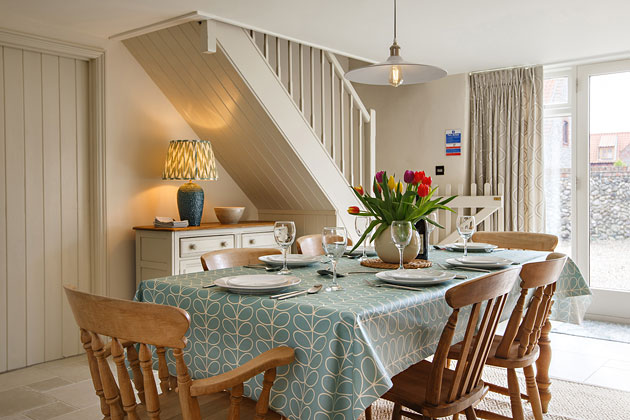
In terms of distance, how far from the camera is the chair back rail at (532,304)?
194 centimetres

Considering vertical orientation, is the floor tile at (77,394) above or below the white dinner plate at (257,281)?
below

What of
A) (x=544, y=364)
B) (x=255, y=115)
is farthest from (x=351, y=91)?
(x=544, y=364)

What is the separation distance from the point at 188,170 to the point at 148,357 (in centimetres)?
259

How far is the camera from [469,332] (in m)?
1.68

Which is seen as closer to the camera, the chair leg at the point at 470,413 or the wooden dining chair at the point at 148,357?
the wooden dining chair at the point at 148,357

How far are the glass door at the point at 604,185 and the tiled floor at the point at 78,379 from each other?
0.82 meters

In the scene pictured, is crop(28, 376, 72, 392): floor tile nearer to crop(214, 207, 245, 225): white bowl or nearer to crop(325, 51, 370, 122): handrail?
crop(214, 207, 245, 225): white bowl

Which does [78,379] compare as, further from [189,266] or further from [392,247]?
[392,247]

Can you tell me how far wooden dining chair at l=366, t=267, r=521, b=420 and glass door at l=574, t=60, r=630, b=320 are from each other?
3237 millimetres

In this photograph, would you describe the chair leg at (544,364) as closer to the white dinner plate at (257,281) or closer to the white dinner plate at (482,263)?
the white dinner plate at (482,263)

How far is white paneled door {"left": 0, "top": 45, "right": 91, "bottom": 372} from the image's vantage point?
3391 millimetres

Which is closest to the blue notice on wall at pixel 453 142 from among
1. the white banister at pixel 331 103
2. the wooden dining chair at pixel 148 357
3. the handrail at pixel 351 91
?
the white banister at pixel 331 103

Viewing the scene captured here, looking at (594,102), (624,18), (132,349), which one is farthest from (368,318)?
(594,102)

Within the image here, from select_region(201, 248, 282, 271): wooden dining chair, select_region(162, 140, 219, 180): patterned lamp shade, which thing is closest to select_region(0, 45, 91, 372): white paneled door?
select_region(162, 140, 219, 180): patterned lamp shade
